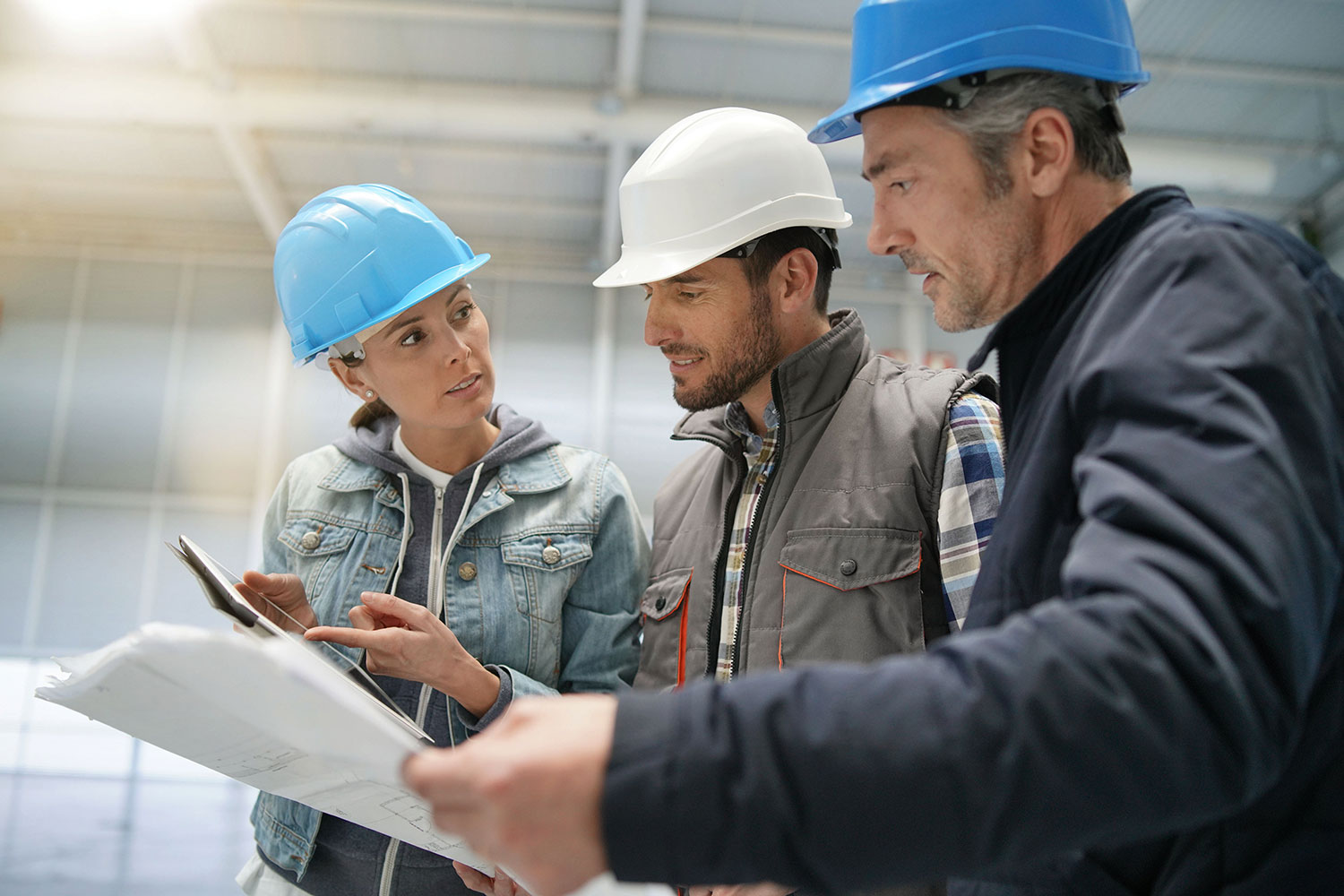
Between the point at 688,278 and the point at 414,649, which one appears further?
the point at 688,278

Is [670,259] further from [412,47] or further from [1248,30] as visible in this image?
[1248,30]

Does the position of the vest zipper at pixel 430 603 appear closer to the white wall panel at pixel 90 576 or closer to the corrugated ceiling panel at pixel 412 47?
the corrugated ceiling panel at pixel 412 47

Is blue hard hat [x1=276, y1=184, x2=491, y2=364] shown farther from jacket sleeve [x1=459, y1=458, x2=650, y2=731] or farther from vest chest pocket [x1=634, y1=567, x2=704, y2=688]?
vest chest pocket [x1=634, y1=567, x2=704, y2=688]

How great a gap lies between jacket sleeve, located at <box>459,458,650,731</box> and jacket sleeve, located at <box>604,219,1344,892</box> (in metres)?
1.49

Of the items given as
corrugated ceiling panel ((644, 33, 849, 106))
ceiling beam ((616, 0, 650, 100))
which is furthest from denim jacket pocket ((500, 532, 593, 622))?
corrugated ceiling panel ((644, 33, 849, 106))

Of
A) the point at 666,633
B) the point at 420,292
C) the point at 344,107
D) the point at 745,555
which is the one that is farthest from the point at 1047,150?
the point at 344,107

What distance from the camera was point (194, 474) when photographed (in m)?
12.7

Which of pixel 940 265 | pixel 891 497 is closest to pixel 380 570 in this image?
pixel 891 497

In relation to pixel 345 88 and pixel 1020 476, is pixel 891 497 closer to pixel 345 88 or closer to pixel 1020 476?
pixel 1020 476

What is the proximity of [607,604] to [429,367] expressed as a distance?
2.39 ft

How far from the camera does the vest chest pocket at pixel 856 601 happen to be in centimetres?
199

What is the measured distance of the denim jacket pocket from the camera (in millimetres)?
2283

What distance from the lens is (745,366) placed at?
248 cm

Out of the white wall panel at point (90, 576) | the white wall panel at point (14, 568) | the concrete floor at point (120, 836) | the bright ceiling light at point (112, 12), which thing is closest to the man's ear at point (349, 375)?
the concrete floor at point (120, 836)
